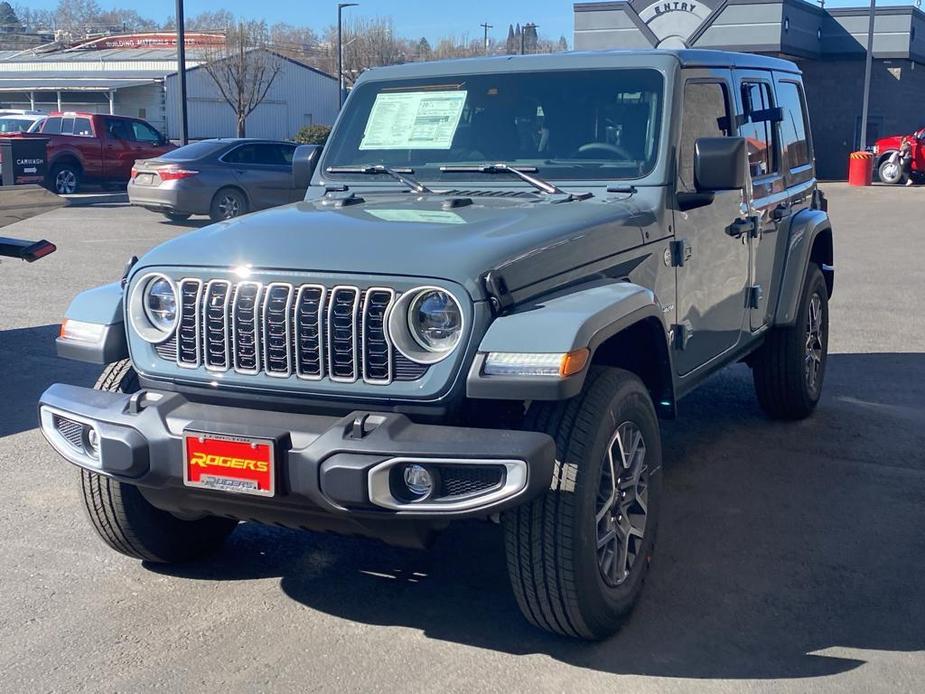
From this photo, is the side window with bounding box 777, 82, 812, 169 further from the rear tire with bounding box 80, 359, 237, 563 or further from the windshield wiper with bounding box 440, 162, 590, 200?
the rear tire with bounding box 80, 359, 237, 563

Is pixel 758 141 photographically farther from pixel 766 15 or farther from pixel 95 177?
pixel 766 15

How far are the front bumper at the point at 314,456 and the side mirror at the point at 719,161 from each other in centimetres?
174

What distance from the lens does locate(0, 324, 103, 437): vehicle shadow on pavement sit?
23.0ft

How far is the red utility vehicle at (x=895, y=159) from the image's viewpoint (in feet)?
106

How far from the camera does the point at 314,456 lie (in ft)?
11.5

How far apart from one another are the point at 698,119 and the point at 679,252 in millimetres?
793

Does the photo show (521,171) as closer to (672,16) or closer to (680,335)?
(680,335)

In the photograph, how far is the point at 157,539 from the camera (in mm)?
4496

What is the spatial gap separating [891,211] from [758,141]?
63.8 ft

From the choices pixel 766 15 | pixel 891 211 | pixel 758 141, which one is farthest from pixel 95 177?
pixel 758 141

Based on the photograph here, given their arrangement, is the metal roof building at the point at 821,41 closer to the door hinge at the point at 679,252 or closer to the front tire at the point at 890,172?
the front tire at the point at 890,172

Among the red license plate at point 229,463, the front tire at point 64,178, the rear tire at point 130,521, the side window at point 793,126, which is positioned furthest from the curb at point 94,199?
the red license plate at point 229,463

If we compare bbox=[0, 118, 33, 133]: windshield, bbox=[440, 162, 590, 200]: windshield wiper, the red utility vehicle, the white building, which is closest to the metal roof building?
the red utility vehicle

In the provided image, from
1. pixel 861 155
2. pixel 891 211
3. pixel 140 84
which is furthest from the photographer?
pixel 140 84
